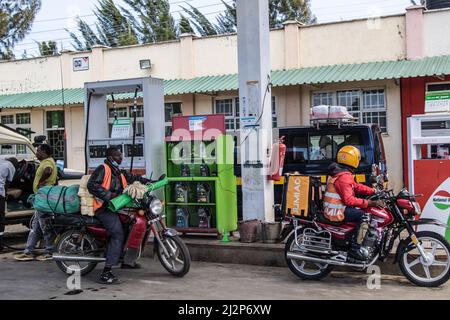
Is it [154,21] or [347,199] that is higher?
[154,21]

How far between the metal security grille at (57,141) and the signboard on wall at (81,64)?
8.13 feet

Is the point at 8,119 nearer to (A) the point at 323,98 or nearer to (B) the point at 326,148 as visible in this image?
(A) the point at 323,98

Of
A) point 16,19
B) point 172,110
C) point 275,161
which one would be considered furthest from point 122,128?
point 16,19

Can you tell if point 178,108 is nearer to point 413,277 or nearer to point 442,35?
point 442,35

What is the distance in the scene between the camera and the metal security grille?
2047 centimetres

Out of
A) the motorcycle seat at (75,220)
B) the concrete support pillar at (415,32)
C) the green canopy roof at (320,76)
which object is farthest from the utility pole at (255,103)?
the concrete support pillar at (415,32)

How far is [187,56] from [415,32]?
23.8 ft

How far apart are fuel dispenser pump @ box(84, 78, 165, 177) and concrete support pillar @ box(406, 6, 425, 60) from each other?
8.86m

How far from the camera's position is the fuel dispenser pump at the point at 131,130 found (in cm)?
874

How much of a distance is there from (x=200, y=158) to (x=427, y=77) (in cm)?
876

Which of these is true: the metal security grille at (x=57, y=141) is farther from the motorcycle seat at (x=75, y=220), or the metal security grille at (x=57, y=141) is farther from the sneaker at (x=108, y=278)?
the sneaker at (x=108, y=278)

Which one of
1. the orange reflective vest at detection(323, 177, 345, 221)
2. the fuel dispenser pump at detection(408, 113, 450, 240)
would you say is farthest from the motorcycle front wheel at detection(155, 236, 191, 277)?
the fuel dispenser pump at detection(408, 113, 450, 240)

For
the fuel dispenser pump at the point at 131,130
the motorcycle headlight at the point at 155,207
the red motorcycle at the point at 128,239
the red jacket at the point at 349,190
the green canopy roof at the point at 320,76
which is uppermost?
the green canopy roof at the point at 320,76

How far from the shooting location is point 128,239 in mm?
6816
